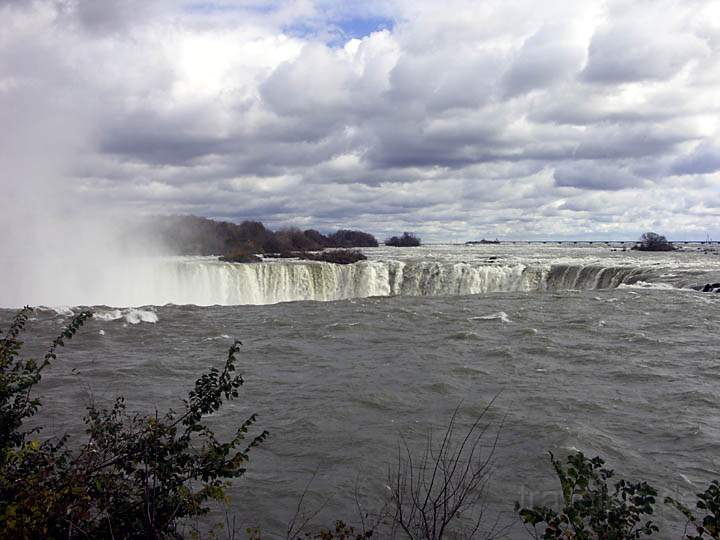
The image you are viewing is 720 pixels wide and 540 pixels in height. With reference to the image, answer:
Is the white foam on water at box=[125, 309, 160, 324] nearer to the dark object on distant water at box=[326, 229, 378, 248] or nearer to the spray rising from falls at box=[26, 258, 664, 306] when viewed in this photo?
the spray rising from falls at box=[26, 258, 664, 306]

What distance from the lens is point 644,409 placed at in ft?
33.2

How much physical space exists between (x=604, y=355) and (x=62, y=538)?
13.6 m

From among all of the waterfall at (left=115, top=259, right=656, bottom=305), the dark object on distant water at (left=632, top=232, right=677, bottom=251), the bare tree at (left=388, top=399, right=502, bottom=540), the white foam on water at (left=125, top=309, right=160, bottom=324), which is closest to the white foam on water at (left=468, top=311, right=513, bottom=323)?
the bare tree at (left=388, top=399, right=502, bottom=540)

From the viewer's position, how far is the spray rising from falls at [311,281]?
1323 inches

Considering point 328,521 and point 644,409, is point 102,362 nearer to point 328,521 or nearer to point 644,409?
point 328,521

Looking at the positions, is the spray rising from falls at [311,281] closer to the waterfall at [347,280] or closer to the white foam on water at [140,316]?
the waterfall at [347,280]

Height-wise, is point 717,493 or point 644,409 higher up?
point 717,493

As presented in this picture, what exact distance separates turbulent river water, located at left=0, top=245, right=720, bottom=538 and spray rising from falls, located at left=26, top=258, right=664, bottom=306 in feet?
19.1

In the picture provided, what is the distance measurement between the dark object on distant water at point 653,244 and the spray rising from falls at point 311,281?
4701 centimetres

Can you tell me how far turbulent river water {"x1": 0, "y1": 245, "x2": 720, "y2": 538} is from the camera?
7.49 metres

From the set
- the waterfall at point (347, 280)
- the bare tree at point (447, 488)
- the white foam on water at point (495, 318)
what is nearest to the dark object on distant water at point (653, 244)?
the waterfall at point (347, 280)

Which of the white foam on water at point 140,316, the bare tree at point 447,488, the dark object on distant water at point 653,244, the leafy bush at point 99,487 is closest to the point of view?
the leafy bush at point 99,487

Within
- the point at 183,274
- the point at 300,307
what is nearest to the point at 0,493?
the point at 300,307

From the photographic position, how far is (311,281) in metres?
35.5
